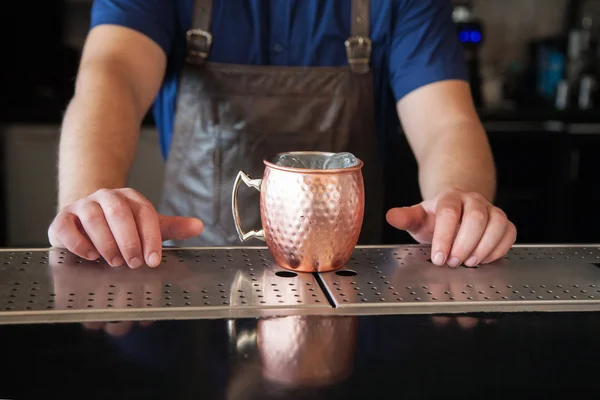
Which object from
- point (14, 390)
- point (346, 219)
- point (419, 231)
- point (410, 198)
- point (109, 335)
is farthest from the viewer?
point (410, 198)

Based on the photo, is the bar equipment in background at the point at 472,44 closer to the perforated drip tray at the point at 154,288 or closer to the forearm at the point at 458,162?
the forearm at the point at 458,162

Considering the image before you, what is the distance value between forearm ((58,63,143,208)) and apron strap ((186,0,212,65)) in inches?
8.2

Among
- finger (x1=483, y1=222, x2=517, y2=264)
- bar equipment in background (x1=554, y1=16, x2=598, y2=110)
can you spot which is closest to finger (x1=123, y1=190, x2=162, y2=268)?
finger (x1=483, y1=222, x2=517, y2=264)

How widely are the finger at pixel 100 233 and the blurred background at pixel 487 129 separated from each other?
1.93m

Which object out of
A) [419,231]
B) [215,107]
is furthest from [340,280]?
[215,107]

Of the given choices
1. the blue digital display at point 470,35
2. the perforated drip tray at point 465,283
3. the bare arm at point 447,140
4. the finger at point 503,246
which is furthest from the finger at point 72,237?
the blue digital display at point 470,35

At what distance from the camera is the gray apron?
Result: 5.10 ft

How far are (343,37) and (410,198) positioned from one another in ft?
4.48

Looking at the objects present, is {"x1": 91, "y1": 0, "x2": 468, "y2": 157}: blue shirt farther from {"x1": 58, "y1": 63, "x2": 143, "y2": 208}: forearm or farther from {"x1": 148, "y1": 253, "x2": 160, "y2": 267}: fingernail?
{"x1": 148, "y1": 253, "x2": 160, "y2": 267}: fingernail

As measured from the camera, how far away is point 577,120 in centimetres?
302

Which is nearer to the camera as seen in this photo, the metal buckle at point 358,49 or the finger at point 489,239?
the finger at point 489,239

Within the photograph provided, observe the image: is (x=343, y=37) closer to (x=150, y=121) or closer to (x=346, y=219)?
(x=346, y=219)

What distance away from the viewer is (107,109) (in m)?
1.30

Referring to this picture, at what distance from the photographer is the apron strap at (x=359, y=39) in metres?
1.57
